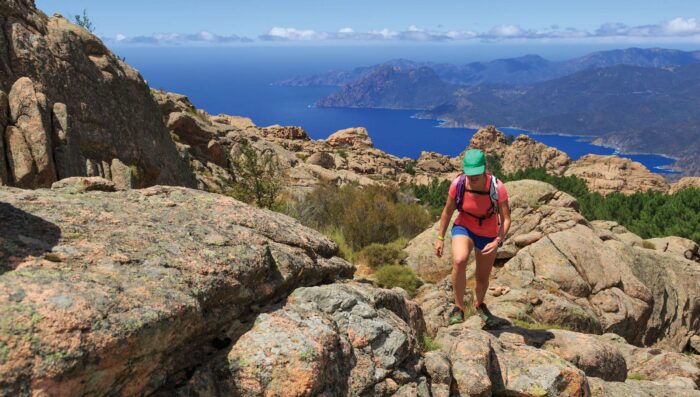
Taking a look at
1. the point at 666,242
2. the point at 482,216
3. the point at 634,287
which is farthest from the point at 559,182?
the point at 482,216

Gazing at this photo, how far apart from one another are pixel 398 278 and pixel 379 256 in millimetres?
2982

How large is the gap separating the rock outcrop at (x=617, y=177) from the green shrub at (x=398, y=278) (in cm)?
5039

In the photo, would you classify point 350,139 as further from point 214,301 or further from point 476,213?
point 214,301

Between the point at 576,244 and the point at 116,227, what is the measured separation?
575 inches

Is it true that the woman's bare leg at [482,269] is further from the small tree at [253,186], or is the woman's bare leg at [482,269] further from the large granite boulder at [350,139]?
the large granite boulder at [350,139]

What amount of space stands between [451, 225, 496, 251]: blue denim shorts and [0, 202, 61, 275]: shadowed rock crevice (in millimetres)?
6617

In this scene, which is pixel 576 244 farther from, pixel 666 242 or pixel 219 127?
pixel 219 127

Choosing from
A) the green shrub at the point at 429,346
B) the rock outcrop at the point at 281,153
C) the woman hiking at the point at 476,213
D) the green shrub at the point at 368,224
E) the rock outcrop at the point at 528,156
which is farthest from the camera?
the rock outcrop at the point at 528,156

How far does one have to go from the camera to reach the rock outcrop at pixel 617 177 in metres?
64.8

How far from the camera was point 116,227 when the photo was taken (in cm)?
555

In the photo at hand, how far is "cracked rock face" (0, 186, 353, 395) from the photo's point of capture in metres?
3.64

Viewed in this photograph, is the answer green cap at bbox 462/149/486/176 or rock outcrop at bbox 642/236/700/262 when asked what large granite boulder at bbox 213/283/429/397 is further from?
rock outcrop at bbox 642/236/700/262

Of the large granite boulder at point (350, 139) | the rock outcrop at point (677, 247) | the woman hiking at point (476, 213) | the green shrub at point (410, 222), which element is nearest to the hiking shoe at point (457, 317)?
the woman hiking at point (476, 213)

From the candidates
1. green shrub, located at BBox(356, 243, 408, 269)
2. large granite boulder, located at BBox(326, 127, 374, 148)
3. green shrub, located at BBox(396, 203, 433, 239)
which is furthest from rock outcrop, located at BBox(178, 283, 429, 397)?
large granite boulder, located at BBox(326, 127, 374, 148)
